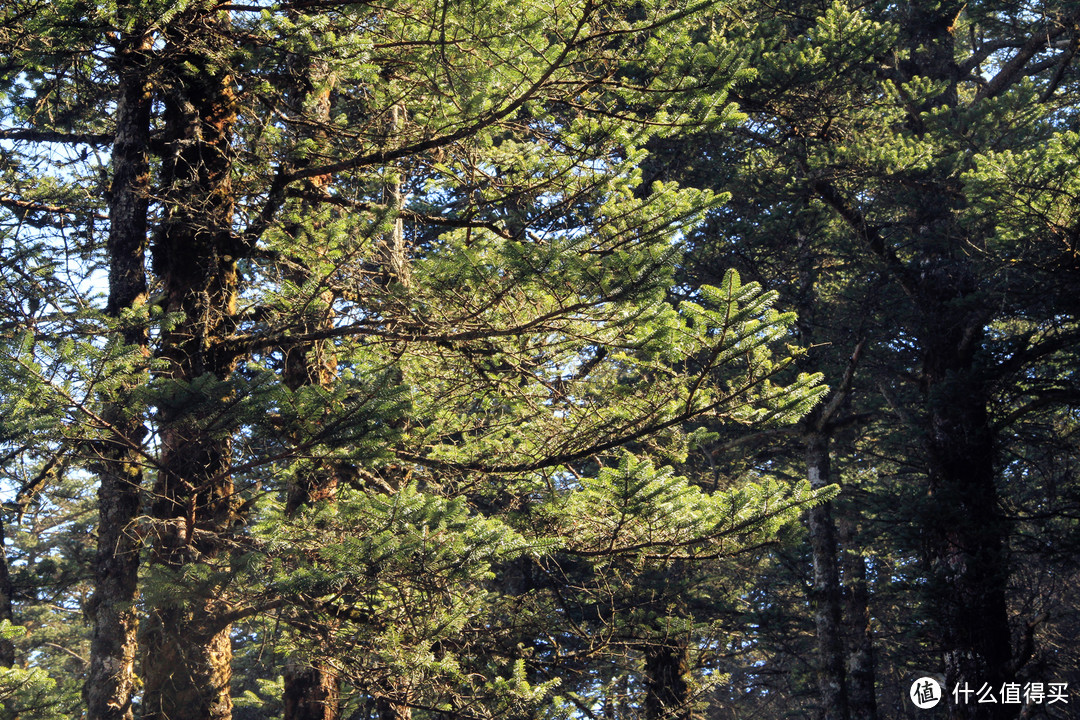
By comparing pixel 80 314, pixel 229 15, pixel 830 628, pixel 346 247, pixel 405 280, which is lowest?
pixel 830 628

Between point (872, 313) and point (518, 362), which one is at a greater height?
point (872, 313)

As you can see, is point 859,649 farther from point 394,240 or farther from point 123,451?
point 123,451

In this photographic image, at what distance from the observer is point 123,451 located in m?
5.37

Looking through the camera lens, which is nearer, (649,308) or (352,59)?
(649,308)

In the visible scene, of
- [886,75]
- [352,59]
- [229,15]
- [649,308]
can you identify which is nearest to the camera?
[649,308]

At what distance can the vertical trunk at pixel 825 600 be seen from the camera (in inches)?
439

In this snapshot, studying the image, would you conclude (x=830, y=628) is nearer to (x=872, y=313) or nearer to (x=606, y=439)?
(x=872, y=313)

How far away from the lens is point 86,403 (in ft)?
14.7

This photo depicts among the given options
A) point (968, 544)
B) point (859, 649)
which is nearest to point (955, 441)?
point (968, 544)

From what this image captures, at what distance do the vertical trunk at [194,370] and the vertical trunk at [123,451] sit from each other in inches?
7.2

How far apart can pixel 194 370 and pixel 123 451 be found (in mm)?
789

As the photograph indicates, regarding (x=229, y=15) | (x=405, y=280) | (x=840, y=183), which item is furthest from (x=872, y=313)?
(x=229, y=15)

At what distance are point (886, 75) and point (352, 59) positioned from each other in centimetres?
1061

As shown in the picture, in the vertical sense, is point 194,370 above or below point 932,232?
below
